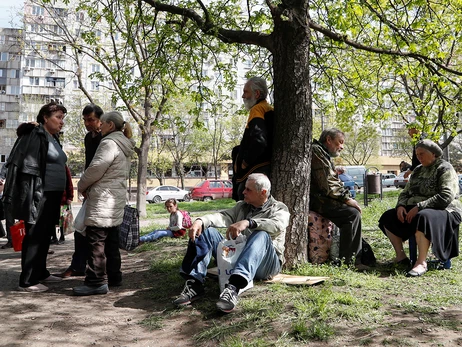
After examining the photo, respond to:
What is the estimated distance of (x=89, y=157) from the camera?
5.83 metres

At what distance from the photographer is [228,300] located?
3617mm

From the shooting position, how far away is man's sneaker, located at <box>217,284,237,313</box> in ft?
11.8

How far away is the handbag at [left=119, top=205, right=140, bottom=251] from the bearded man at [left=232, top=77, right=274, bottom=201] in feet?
5.61

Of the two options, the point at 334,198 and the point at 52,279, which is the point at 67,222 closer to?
the point at 52,279

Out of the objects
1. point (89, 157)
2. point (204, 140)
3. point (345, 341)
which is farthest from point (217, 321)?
point (204, 140)

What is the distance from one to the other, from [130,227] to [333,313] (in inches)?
147

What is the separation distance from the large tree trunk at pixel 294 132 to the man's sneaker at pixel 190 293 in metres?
1.22

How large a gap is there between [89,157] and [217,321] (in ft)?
10.3

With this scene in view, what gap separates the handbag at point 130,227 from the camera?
20.2 feet

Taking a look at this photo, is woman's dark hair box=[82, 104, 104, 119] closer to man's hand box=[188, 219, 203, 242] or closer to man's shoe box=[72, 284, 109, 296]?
man's shoe box=[72, 284, 109, 296]

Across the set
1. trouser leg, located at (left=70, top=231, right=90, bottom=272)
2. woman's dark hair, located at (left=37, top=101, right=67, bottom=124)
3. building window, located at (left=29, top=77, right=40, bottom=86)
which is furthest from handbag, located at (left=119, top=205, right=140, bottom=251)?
building window, located at (left=29, top=77, right=40, bottom=86)

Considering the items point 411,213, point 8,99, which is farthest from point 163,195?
point 8,99

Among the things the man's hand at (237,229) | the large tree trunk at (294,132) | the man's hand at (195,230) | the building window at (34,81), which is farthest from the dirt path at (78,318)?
the building window at (34,81)

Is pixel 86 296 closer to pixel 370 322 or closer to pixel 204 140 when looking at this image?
pixel 370 322
